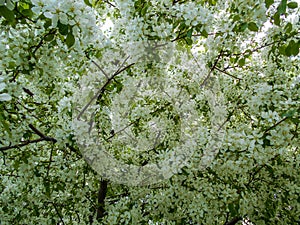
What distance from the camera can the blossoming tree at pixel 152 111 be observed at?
2770 mm


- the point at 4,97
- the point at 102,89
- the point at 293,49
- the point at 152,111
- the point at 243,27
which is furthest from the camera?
the point at 152,111

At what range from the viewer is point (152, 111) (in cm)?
472

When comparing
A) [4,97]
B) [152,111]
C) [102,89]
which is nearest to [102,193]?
[152,111]

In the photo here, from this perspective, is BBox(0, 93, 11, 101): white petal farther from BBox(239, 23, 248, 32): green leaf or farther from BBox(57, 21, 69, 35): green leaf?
BBox(239, 23, 248, 32): green leaf

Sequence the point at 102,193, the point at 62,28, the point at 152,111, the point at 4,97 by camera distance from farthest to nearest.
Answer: the point at 102,193, the point at 152,111, the point at 62,28, the point at 4,97

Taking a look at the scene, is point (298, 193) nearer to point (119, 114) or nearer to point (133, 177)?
point (133, 177)

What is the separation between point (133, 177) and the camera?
4.30 meters

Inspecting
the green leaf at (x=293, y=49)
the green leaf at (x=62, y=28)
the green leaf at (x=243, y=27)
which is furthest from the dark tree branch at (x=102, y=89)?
the green leaf at (x=293, y=49)

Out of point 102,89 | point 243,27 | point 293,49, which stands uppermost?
point 102,89

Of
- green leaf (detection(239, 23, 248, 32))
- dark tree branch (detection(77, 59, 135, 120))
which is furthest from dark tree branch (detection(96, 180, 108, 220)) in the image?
green leaf (detection(239, 23, 248, 32))

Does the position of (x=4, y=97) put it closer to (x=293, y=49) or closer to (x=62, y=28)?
(x=62, y=28)

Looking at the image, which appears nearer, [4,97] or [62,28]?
[4,97]

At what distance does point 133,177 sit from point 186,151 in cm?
112

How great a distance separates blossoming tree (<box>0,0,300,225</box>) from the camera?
2.77 metres
